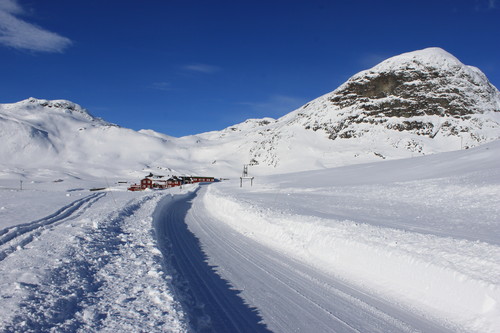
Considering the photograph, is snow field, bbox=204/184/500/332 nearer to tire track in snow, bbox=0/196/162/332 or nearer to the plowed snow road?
the plowed snow road

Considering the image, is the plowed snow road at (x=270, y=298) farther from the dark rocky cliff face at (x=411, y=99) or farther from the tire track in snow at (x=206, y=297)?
the dark rocky cliff face at (x=411, y=99)

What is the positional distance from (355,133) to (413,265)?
4571 inches

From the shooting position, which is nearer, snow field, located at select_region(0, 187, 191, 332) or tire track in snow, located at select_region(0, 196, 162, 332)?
tire track in snow, located at select_region(0, 196, 162, 332)

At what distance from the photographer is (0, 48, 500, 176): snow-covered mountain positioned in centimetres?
10538

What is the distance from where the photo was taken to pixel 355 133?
385 feet

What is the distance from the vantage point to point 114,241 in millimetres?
9320

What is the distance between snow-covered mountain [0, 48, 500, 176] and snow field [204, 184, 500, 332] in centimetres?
8985

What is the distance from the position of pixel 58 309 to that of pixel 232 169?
12660 centimetres

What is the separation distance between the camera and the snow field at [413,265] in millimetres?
5531

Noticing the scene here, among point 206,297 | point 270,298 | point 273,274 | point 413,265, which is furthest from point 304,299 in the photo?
point 413,265

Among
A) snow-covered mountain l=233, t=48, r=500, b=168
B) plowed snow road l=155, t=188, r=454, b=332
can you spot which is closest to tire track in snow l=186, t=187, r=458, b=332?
plowed snow road l=155, t=188, r=454, b=332

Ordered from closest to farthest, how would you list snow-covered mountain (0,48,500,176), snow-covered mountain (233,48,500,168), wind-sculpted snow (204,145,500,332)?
wind-sculpted snow (204,145,500,332) < snow-covered mountain (233,48,500,168) < snow-covered mountain (0,48,500,176)

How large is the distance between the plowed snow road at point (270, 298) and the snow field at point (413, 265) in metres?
0.51

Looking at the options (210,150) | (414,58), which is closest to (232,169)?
(210,150)
